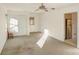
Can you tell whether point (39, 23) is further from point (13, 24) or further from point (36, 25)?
point (13, 24)

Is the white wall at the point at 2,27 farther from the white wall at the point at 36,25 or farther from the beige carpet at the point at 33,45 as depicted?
the white wall at the point at 36,25

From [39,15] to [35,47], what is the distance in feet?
2.21

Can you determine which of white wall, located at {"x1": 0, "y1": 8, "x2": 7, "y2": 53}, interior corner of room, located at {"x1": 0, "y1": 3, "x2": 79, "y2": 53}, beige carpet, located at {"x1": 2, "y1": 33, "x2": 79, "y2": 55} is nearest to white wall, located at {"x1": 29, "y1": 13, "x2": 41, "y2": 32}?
interior corner of room, located at {"x1": 0, "y1": 3, "x2": 79, "y2": 53}

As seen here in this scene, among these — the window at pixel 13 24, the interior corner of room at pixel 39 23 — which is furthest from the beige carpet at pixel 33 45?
the window at pixel 13 24

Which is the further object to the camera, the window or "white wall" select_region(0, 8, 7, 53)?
the window

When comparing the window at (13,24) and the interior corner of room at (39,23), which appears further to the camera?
the window at (13,24)

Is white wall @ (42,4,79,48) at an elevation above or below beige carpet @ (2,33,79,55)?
above

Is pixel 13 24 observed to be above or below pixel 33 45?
above

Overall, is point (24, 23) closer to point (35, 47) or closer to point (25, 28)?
point (25, 28)

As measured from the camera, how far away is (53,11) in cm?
246

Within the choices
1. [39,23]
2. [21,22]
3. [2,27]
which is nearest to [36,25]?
[39,23]

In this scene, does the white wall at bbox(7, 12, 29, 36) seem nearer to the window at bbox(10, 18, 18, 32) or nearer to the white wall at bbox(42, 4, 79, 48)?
the window at bbox(10, 18, 18, 32)

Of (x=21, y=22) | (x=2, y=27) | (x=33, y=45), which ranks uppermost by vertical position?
(x=21, y=22)

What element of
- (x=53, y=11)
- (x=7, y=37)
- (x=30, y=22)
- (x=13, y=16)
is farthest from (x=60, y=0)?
(x=7, y=37)
